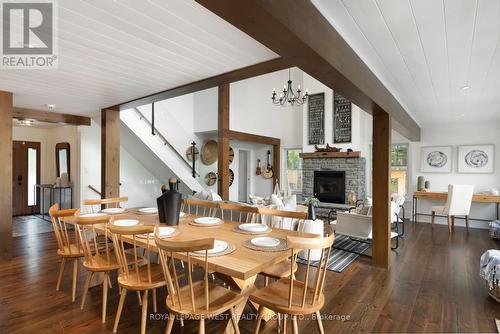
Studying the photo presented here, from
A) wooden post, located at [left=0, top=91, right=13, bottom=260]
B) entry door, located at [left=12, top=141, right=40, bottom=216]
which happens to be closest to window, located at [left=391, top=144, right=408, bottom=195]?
wooden post, located at [left=0, top=91, right=13, bottom=260]

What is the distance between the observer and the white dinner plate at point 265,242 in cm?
188

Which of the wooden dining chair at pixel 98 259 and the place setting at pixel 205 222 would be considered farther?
the place setting at pixel 205 222

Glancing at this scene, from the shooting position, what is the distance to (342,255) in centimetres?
392

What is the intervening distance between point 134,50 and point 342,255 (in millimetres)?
3678

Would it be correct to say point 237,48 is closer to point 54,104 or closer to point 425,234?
point 54,104

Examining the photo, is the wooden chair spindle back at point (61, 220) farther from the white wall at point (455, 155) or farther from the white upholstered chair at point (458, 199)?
the white wall at point (455, 155)

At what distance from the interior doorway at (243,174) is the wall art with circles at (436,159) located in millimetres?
5332

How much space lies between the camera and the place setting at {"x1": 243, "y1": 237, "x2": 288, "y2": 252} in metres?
1.82

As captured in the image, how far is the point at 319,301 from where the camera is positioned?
1690 millimetres

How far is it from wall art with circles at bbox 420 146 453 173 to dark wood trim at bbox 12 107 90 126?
775 cm

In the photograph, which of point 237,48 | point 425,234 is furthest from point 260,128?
point 237,48

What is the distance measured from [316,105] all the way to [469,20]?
5.81 meters

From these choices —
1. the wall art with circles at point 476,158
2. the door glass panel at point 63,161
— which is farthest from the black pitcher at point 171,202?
the wall art with circles at point 476,158
